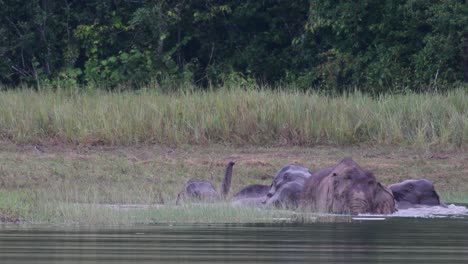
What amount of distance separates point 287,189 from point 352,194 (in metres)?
0.79

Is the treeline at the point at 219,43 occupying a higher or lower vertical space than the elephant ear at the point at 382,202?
lower

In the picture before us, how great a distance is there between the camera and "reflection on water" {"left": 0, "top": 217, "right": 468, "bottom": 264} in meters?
7.93

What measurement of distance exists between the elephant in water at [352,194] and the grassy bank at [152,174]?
0.85 meters

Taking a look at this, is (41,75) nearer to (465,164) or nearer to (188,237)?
(465,164)

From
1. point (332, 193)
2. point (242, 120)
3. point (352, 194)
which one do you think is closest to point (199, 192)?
point (332, 193)

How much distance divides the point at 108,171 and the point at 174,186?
1.54 metres

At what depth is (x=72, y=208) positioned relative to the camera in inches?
431

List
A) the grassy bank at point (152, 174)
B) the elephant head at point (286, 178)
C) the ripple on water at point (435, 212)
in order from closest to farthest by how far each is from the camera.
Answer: the grassy bank at point (152, 174), the ripple on water at point (435, 212), the elephant head at point (286, 178)

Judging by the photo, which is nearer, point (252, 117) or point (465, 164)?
point (465, 164)

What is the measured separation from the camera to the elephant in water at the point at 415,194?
12.8 m

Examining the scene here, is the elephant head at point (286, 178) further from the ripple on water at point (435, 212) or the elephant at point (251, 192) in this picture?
the ripple on water at point (435, 212)

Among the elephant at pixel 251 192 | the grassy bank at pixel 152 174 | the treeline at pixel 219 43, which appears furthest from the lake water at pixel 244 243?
the treeline at pixel 219 43

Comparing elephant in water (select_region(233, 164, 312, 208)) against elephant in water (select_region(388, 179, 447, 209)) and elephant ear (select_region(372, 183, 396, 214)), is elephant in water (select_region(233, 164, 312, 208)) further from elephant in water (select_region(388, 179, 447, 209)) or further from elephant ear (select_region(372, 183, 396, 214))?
elephant in water (select_region(388, 179, 447, 209))

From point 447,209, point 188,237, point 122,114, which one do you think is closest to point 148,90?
point 122,114
